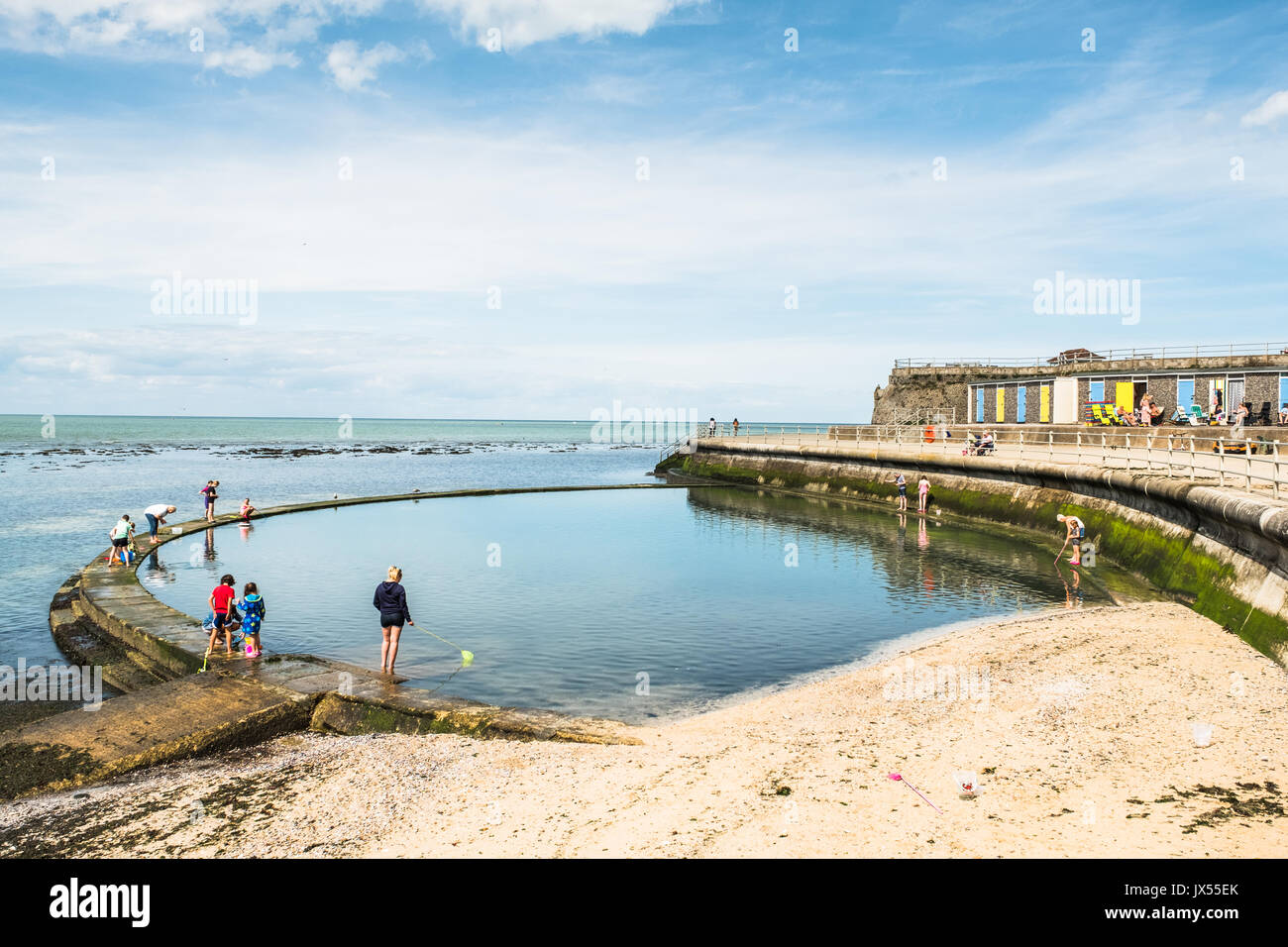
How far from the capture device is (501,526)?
35.1m

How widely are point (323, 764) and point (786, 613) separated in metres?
11.9

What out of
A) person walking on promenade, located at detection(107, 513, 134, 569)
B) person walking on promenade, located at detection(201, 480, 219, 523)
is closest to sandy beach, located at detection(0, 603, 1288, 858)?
person walking on promenade, located at detection(107, 513, 134, 569)

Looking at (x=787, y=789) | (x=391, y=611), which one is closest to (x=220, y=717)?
(x=391, y=611)

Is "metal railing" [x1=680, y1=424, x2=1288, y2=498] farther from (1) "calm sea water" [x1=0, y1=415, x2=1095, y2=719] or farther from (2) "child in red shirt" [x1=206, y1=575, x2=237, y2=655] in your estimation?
(2) "child in red shirt" [x1=206, y1=575, x2=237, y2=655]

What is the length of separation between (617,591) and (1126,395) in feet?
124

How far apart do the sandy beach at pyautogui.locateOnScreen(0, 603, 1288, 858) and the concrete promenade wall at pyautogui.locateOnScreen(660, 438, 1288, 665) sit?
3.39 metres

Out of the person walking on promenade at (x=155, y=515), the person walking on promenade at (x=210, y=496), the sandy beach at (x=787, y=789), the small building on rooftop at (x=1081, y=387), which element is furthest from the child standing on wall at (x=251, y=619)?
the small building on rooftop at (x=1081, y=387)

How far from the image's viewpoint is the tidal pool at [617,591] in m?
14.4

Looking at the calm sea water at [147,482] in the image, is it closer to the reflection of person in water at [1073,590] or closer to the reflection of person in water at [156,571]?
the reflection of person in water at [156,571]

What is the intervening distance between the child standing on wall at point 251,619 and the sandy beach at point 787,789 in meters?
3.43

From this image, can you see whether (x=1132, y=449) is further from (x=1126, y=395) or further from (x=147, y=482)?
(x=147, y=482)

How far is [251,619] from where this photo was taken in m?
13.7
